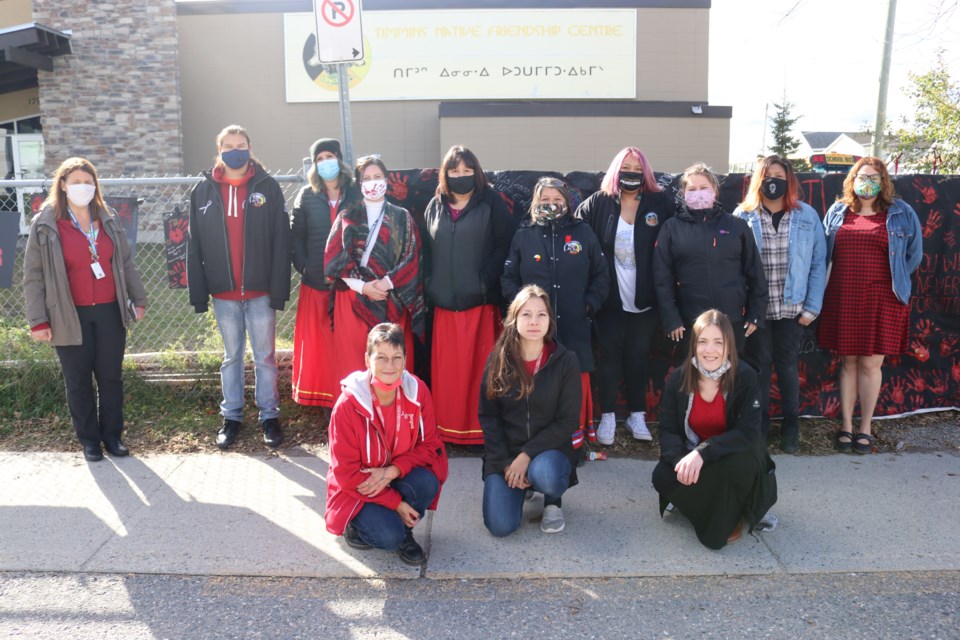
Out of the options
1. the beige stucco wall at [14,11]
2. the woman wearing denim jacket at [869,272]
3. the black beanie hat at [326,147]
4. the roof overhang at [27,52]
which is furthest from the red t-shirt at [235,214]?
the beige stucco wall at [14,11]

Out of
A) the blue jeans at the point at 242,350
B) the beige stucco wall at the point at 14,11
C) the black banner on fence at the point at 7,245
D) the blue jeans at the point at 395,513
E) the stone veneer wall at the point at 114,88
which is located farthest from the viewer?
the beige stucco wall at the point at 14,11

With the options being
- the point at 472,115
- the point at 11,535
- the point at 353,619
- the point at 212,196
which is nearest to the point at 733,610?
the point at 353,619

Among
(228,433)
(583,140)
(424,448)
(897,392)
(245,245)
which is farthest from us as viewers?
(583,140)

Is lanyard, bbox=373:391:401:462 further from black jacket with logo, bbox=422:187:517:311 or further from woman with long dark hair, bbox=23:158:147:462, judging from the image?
woman with long dark hair, bbox=23:158:147:462

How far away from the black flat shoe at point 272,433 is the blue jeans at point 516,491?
1.85 metres

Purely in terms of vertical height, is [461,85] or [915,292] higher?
[461,85]

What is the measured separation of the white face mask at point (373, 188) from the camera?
4.81 m

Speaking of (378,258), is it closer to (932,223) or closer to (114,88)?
(932,223)

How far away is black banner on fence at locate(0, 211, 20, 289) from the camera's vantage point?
5547mm

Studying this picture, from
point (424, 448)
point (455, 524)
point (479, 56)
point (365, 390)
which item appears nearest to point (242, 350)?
point (365, 390)

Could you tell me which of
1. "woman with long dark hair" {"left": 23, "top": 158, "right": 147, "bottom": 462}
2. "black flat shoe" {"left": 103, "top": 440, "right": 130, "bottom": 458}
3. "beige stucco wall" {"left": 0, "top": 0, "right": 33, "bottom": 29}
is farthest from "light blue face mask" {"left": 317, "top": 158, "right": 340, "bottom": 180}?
"beige stucco wall" {"left": 0, "top": 0, "right": 33, "bottom": 29}

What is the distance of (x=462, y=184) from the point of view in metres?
4.79

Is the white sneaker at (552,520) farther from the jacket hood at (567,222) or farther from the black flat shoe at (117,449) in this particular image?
the black flat shoe at (117,449)

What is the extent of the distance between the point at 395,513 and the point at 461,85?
49.0ft
